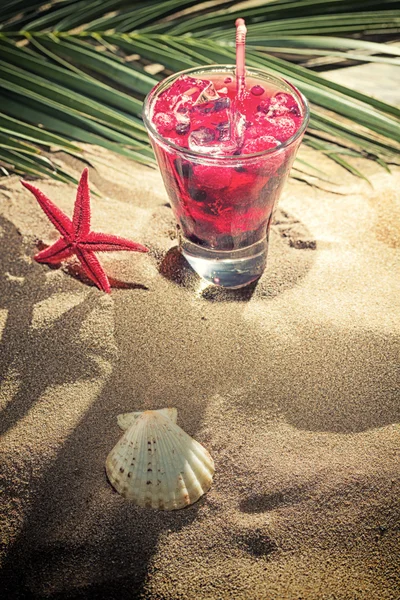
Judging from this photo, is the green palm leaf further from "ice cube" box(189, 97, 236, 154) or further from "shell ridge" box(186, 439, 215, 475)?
"shell ridge" box(186, 439, 215, 475)

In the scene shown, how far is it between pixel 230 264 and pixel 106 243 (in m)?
0.37

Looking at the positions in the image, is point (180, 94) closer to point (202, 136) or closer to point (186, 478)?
point (202, 136)

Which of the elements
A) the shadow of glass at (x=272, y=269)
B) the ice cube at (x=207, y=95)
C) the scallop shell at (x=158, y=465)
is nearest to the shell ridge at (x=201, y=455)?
the scallop shell at (x=158, y=465)

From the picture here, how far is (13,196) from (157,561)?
128 cm

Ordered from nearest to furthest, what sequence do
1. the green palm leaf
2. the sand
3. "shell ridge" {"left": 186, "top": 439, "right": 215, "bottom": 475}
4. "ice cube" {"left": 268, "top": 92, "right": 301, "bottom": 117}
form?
the sand
"shell ridge" {"left": 186, "top": 439, "right": 215, "bottom": 475}
"ice cube" {"left": 268, "top": 92, "right": 301, "bottom": 117}
the green palm leaf

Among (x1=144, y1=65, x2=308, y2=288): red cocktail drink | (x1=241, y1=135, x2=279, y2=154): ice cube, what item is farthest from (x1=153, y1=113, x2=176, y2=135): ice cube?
(x1=241, y1=135, x2=279, y2=154): ice cube

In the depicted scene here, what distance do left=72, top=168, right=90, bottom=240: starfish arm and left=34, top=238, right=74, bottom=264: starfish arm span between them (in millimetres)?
50

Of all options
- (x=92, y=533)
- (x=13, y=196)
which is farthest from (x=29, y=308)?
(x=92, y=533)

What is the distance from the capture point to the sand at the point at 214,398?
118cm

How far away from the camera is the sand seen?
118 cm

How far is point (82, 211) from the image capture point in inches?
61.9

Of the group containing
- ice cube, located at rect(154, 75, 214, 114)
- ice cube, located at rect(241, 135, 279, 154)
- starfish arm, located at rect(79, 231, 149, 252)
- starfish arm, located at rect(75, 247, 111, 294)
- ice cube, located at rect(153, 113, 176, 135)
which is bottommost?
starfish arm, located at rect(75, 247, 111, 294)

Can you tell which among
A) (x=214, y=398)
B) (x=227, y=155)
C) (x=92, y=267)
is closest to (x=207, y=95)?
(x=227, y=155)

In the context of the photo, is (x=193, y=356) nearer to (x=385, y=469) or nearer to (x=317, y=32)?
(x=385, y=469)
